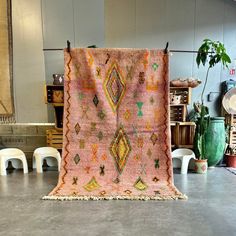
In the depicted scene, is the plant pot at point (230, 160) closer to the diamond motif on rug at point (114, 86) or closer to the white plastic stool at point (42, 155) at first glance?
the diamond motif on rug at point (114, 86)

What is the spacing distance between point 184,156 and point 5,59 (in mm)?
3349

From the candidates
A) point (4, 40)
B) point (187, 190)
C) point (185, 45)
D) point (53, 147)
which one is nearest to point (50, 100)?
point (53, 147)

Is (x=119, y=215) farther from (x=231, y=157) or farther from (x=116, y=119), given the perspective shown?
(x=231, y=157)

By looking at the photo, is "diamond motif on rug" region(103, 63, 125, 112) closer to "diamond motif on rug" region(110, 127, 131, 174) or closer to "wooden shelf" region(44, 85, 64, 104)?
"diamond motif on rug" region(110, 127, 131, 174)

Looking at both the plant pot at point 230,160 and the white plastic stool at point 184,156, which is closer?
the white plastic stool at point 184,156

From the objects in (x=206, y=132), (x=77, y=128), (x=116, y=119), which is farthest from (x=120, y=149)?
(x=206, y=132)

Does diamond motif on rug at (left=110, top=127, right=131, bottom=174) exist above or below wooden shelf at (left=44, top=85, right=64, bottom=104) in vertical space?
below

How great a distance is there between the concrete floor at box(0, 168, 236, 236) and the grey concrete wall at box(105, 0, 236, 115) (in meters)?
2.52

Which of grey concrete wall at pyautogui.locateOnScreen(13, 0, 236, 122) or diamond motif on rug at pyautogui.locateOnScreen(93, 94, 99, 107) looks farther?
grey concrete wall at pyautogui.locateOnScreen(13, 0, 236, 122)

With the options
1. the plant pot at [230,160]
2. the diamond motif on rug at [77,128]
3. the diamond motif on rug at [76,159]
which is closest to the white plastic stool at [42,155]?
the diamond motif on rug at [76,159]

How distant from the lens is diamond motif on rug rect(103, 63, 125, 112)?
253 centimetres

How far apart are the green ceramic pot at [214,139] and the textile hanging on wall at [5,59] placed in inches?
132

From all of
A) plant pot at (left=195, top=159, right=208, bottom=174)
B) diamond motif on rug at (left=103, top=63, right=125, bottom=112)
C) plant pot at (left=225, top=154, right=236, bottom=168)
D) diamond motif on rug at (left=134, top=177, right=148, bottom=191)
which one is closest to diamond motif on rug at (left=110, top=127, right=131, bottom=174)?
diamond motif on rug at (left=134, top=177, right=148, bottom=191)

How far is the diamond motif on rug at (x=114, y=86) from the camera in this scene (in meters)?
2.53
